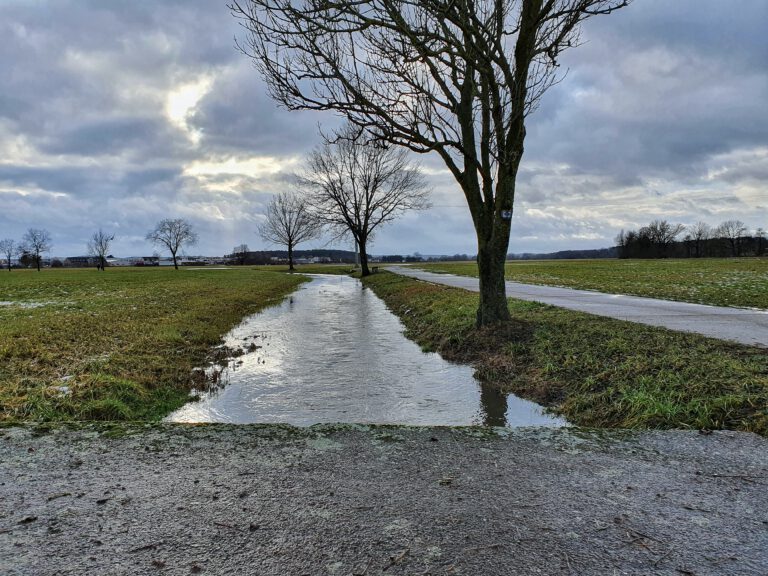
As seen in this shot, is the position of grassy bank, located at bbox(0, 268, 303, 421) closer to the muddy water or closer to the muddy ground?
the muddy water

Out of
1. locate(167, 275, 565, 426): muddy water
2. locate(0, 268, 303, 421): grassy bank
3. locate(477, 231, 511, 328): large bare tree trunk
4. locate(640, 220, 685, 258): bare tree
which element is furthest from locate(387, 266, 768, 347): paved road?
locate(640, 220, 685, 258): bare tree

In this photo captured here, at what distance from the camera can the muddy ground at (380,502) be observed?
7.86 ft

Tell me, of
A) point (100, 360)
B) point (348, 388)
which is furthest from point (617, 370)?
A: point (100, 360)

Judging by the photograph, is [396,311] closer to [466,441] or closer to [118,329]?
[118,329]

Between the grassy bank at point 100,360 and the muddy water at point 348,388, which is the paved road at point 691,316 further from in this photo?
the grassy bank at point 100,360

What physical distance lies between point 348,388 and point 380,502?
4.18 m

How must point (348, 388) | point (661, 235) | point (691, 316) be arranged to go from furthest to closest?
point (661, 235)
point (691, 316)
point (348, 388)

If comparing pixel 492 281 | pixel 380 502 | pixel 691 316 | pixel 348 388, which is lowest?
pixel 348 388

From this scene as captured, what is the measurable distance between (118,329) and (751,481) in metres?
11.5

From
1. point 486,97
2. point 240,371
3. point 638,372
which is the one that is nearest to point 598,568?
point 638,372

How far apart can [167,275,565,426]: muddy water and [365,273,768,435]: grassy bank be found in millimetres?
474

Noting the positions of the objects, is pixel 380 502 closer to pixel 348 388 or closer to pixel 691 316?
pixel 348 388

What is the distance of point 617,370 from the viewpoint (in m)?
6.27

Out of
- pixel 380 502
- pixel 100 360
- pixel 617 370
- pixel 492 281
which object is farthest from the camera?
pixel 492 281
